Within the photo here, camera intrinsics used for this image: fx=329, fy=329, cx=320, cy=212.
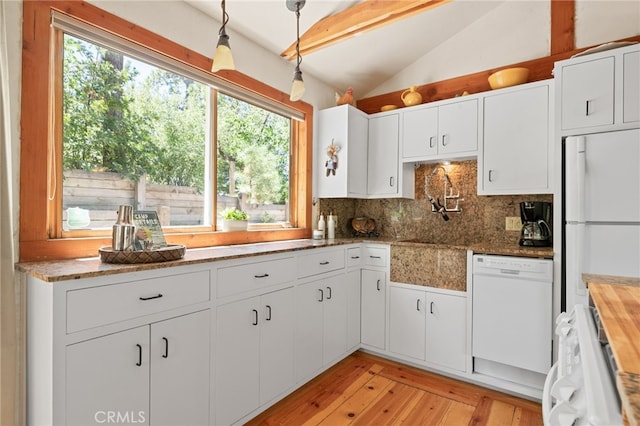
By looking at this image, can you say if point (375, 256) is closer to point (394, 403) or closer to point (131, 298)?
point (394, 403)

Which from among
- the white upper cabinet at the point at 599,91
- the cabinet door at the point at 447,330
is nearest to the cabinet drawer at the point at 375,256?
the cabinet door at the point at 447,330

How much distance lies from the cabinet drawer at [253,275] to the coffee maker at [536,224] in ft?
5.91

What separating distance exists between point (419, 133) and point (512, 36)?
1131 millimetres

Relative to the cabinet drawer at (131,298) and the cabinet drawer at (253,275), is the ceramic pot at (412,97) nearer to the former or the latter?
the cabinet drawer at (253,275)

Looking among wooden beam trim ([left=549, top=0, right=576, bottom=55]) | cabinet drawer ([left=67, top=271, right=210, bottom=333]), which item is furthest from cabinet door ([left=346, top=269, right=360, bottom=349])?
wooden beam trim ([left=549, top=0, right=576, bottom=55])

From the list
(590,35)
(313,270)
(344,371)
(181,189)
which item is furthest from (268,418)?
(590,35)

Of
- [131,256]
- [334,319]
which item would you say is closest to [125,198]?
[131,256]

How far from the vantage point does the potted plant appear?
8.00ft

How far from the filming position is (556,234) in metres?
2.16

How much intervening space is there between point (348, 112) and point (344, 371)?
2260 millimetres

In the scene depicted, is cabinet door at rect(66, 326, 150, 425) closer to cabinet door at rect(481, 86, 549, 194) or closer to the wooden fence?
the wooden fence

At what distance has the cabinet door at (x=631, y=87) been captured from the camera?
1936mm

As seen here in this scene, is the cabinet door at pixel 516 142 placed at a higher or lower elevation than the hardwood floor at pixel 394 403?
higher

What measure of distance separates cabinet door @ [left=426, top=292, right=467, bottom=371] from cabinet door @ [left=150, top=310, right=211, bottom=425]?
5.66 ft
